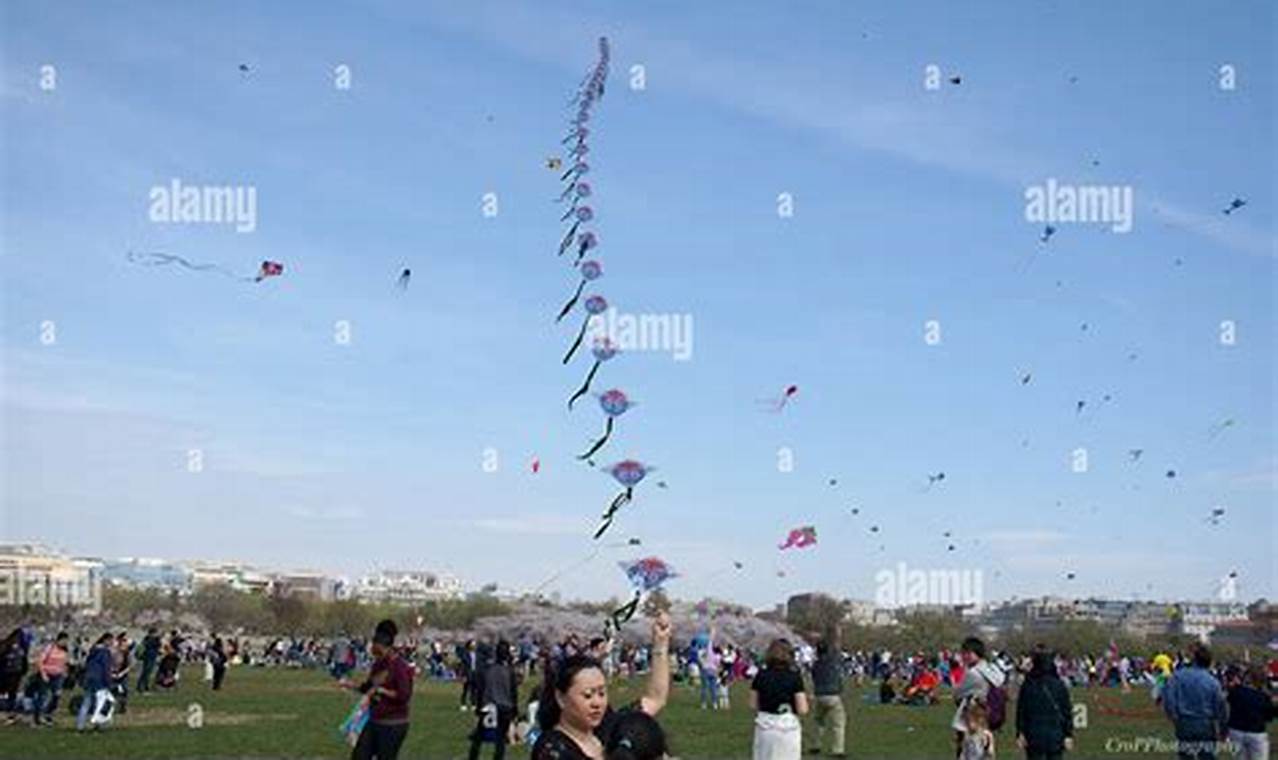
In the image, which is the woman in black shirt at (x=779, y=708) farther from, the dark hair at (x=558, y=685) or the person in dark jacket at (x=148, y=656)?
the person in dark jacket at (x=148, y=656)

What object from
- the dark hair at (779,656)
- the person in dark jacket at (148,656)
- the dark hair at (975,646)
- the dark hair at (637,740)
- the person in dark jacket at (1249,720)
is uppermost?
the dark hair at (637,740)

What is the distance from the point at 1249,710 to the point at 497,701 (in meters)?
8.40

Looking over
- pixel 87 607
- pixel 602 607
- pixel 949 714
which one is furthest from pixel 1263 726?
pixel 87 607

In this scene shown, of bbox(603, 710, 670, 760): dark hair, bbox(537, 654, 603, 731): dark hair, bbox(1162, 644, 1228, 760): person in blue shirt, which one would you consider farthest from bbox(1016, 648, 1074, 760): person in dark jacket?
bbox(603, 710, 670, 760): dark hair

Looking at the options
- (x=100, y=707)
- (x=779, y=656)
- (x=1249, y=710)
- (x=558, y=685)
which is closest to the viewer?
(x=558, y=685)

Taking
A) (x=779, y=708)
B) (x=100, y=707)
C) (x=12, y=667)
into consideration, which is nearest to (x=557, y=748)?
(x=779, y=708)

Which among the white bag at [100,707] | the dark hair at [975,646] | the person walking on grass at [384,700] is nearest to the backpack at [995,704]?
the dark hair at [975,646]

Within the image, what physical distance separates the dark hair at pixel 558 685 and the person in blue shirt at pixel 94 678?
1898 centimetres

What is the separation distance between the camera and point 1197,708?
1516 cm

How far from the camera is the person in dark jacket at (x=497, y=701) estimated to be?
17.5 meters

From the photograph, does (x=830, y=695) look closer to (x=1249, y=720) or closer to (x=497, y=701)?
(x=497, y=701)

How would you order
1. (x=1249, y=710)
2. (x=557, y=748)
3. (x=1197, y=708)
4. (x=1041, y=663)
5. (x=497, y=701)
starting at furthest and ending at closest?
→ 1. (x=497, y=701)
2. (x=1249, y=710)
3. (x=1197, y=708)
4. (x=1041, y=663)
5. (x=557, y=748)

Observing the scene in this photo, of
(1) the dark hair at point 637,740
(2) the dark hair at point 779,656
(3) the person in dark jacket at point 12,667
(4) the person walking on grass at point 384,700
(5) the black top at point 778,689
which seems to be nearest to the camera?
(1) the dark hair at point 637,740

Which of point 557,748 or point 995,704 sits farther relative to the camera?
point 995,704
